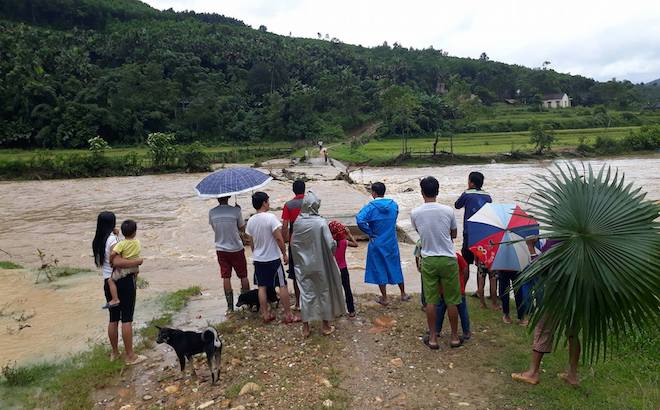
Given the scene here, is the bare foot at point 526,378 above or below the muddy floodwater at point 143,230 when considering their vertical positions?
above

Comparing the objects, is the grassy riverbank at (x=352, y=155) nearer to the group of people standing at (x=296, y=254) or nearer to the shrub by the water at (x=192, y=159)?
the shrub by the water at (x=192, y=159)

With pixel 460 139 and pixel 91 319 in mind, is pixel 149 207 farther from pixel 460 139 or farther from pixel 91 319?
pixel 460 139

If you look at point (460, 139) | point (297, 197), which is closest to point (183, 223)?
point (297, 197)

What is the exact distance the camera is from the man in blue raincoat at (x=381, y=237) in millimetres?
6098

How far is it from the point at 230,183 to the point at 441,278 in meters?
2.84

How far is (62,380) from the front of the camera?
16.9ft

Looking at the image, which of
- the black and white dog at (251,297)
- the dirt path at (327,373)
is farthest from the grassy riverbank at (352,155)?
the dirt path at (327,373)

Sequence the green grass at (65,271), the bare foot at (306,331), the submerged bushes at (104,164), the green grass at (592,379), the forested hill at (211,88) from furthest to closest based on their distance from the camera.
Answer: the forested hill at (211,88) < the submerged bushes at (104,164) < the green grass at (65,271) < the bare foot at (306,331) < the green grass at (592,379)

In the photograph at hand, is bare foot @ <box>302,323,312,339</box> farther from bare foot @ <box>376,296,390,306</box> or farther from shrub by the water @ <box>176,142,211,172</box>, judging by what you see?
shrub by the water @ <box>176,142,211,172</box>

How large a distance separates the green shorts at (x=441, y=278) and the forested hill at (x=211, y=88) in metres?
45.7

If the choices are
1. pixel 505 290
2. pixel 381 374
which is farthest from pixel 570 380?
pixel 381 374

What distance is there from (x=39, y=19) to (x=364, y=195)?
106807 mm

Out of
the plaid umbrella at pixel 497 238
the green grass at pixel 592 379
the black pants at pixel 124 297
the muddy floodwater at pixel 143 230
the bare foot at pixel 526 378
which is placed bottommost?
the muddy floodwater at pixel 143 230

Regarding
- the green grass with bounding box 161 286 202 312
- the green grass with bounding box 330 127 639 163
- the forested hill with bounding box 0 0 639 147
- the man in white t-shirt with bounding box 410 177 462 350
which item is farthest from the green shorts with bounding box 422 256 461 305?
the forested hill with bounding box 0 0 639 147
